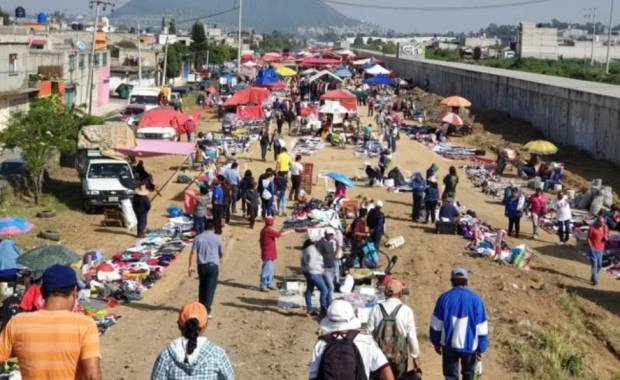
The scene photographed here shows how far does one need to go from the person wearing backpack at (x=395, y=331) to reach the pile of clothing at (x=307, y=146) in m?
28.0

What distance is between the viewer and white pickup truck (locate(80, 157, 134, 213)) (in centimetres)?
2353

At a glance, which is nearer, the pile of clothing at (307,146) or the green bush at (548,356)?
the green bush at (548,356)

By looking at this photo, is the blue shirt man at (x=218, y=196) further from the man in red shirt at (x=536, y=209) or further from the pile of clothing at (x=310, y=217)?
the man in red shirt at (x=536, y=209)

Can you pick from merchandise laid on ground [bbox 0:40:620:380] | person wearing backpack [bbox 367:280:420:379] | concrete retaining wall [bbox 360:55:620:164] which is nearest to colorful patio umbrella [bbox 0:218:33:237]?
merchandise laid on ground [bbox 0:40:620:380]

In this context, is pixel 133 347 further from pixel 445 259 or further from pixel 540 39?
pixel 540 39

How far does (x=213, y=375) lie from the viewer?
19.6 feet

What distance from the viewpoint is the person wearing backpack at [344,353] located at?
6199mm

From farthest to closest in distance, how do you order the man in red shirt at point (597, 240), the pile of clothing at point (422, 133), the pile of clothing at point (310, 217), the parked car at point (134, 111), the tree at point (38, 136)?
the parked car at point (134, 111) < the pile of clothing at point (422, 133) < the tree at point (38, 136) < the pile of clothing at point (310, 217) < the man in red shirt at point (597, 240)

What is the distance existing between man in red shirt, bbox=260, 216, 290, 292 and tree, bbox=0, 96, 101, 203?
35.3 feet

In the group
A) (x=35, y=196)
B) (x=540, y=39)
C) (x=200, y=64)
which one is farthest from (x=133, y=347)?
(x=540, y=39)

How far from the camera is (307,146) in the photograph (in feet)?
127

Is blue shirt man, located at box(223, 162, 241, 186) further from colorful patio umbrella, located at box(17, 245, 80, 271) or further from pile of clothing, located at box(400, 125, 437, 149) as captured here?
pile of clothing, located at box(400, 125, 437, 149)

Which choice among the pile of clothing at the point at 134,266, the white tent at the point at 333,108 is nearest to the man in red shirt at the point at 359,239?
the pile of clothing at the point at 134,266

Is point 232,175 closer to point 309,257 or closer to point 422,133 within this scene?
point 309,257
